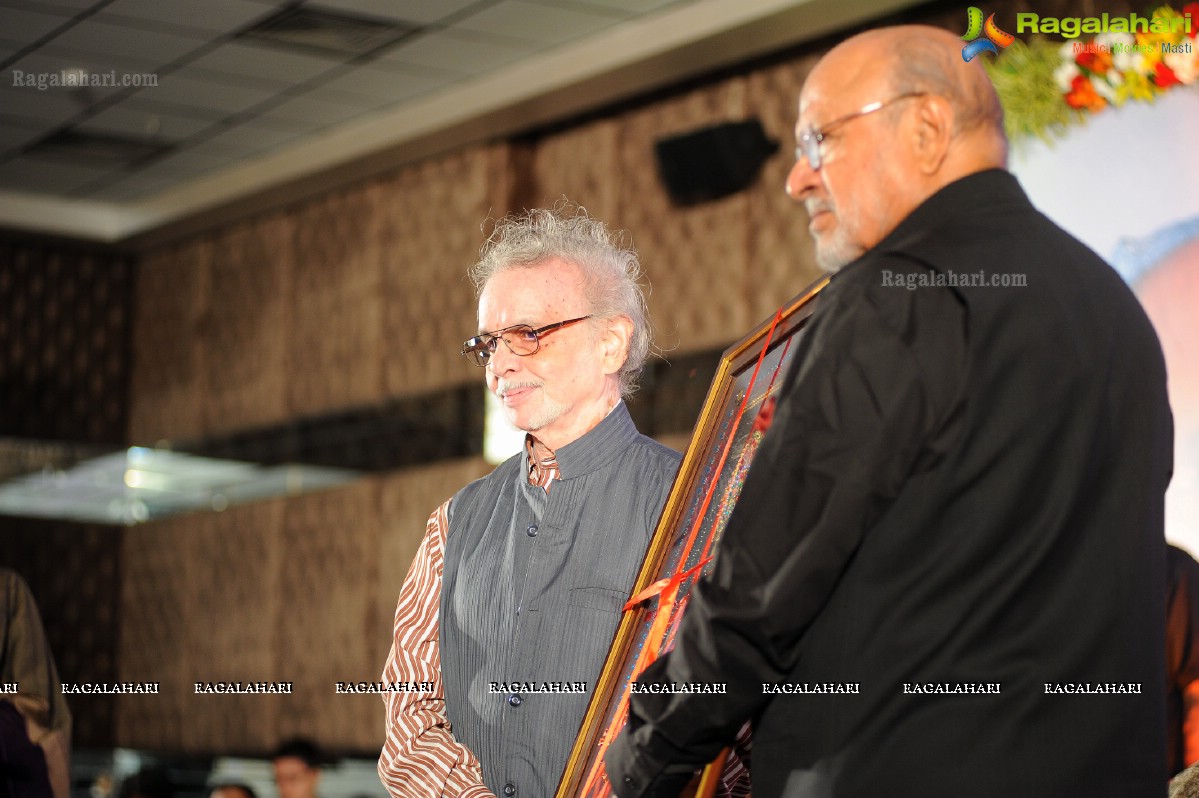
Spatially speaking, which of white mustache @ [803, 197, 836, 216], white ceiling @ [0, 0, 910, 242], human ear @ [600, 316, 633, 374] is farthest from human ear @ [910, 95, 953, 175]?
white ceiling @ [0, 0, 910, 242]

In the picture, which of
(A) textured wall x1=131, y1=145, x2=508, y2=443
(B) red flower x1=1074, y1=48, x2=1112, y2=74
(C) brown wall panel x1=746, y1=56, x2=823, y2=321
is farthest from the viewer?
(A) textured wall x1=131, y1=145, x2=508, y2=443

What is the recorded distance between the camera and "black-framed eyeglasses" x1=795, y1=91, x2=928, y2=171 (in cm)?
151

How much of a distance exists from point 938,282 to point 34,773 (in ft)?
9.14

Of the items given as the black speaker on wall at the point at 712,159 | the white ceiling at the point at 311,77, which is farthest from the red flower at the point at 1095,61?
the black speaker on wall at the point at 712,159

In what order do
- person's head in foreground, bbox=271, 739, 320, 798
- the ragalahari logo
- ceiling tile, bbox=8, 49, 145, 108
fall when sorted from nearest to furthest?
the ragalahari logo → person's head in foreground, bbox=271, 739, 320, 798 → ceiling tile, bbox=8, 49, 145, 108

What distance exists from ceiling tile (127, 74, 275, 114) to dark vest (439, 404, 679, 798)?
5006mm

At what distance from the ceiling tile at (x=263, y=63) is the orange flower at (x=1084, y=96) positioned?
3.45m

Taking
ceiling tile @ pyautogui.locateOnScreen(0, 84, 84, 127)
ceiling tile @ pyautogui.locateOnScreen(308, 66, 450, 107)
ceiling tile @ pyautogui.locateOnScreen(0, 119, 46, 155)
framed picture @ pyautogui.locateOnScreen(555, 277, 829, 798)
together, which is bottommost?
framed picture @ pyautogui.locateOnScreen(555, 277, 829, 798)

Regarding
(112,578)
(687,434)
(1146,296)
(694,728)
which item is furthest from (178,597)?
(694,728)

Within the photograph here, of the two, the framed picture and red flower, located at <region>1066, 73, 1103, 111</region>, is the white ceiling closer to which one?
red flower, located at <region>1066, 73, 1103, 111</region>

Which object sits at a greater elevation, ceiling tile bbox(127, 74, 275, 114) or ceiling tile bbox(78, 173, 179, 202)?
ceiling tile bbox(127, 74, 275, 114)

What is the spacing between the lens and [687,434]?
598 centimetres

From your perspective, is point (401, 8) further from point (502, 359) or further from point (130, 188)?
point (502, 359)

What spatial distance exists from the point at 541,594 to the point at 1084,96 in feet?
9.85
